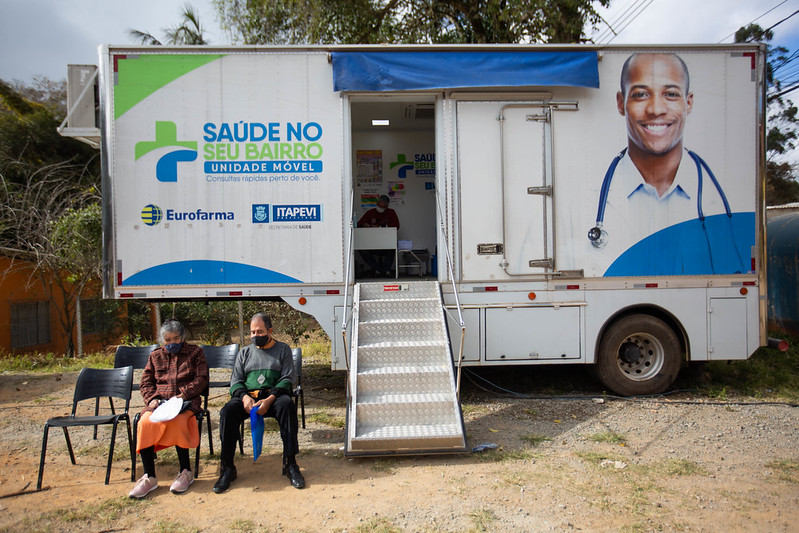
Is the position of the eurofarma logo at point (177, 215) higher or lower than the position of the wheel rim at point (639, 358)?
higher

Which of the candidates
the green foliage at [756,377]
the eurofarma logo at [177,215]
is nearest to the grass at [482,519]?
the eurofarma logo at [177,215]

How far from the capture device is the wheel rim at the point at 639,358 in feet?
21.0

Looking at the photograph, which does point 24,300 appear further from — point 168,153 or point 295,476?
point 295,476

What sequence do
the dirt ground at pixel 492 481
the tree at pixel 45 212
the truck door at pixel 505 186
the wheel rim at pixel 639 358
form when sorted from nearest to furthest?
the dirt ground at pixel 492 481 < the truck door at pixel 505 186 < the wheel rim at pixel 639 358 < the tree at pixel 45 212

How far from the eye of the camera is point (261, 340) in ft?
15.3

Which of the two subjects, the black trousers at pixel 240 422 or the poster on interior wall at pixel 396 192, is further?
the poster on interior wall at pixel 396 192

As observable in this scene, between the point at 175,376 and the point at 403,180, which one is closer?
the point at 175,376

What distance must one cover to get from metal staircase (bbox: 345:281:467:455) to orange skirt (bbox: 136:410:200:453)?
123 centimetres

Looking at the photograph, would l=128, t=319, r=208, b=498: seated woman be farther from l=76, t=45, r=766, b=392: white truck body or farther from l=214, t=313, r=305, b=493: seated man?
l=76, t=45, r=766, b=392: white truck body

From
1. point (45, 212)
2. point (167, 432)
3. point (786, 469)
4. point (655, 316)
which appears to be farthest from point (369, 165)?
point (45, 212)

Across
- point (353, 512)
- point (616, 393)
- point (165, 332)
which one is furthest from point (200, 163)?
point (616, 393)

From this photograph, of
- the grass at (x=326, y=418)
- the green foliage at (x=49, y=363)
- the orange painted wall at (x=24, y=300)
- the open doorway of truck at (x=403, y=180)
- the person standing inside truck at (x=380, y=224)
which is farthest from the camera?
the orange painted wall at (x=24, y=300)

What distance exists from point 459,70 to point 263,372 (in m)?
3.68

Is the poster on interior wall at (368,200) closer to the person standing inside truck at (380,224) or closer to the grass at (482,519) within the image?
the person standing inside truck at (380,224)
